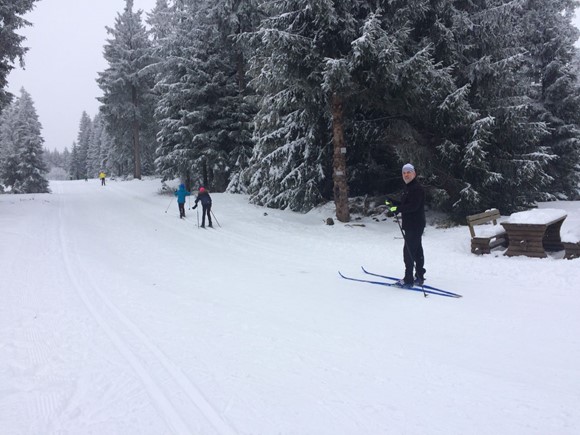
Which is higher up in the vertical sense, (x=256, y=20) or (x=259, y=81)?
(x=256, y=20)

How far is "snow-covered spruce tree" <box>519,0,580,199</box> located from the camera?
1975cm

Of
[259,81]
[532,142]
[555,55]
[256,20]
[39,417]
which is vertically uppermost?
[256,20]

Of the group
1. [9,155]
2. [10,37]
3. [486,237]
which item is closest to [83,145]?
[9,155]

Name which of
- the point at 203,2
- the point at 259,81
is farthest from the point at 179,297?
the point at 203,2

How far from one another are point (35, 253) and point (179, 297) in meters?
5.86

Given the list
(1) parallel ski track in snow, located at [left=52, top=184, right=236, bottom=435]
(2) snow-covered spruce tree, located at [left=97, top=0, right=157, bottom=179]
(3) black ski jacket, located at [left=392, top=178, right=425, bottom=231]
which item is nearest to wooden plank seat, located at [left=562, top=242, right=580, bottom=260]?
(3) black ski jacket, located at [left=392, top=178, right=425, bottom=231]

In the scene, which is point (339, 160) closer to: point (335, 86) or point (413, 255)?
point (335, 86)

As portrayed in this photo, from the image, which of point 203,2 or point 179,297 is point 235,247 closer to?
point 179,297

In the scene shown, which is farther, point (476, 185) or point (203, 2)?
point (203, 2)

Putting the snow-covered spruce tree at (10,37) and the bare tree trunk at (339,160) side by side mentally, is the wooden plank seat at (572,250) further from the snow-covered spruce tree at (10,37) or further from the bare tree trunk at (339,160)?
the snow-covered spruce tree at (10,37)

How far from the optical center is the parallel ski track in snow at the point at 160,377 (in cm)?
313

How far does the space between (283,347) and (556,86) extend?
22227 mm

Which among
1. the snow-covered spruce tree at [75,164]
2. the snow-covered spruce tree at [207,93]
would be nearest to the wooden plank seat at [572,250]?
the snow-covered spruce tree at [207,93]

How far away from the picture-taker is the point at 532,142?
14.6 metres
